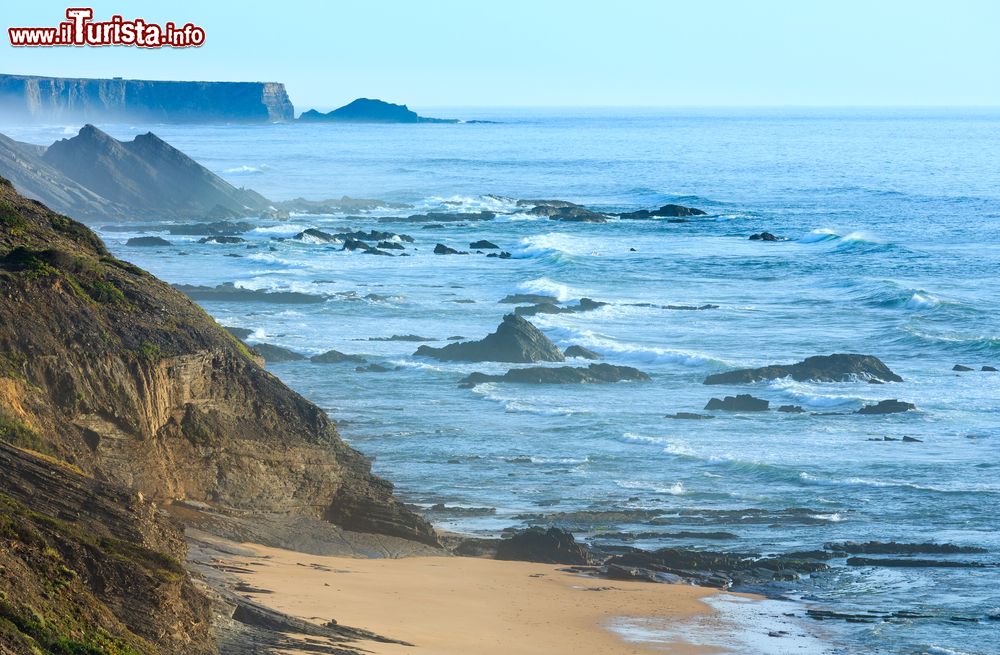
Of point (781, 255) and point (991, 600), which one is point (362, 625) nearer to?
point (991, 600)

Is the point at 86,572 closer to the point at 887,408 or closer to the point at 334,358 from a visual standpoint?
the point at 887,408

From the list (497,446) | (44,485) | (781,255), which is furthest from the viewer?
(781,255)

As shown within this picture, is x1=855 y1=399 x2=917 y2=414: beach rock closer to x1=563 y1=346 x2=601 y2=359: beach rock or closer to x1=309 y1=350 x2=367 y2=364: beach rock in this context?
x1=563 y1=346 x2=601 y2=359: beach rock

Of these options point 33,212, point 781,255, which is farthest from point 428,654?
point 781,255

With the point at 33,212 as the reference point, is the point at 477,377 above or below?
below

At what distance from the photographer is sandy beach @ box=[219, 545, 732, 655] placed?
2006 centimetres

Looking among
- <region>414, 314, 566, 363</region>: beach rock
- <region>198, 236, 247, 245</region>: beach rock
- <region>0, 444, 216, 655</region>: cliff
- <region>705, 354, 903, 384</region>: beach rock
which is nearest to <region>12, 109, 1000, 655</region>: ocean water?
<region>705, 354, 903, 384</region>: beach rock

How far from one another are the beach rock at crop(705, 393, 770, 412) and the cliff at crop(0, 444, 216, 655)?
23.0 meters

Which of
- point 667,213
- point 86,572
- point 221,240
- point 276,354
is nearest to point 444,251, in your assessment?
point 221,240

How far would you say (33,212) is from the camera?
2670 centimetres

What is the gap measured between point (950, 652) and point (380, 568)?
9.12m

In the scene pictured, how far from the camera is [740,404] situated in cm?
3941

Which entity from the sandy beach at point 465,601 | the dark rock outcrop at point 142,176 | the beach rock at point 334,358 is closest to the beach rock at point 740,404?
the beach rock at point 334,358

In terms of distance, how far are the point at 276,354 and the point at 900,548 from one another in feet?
75.5
